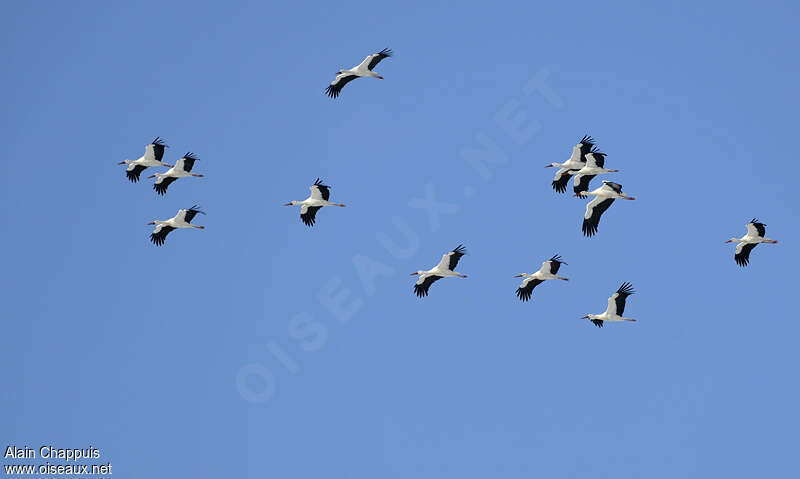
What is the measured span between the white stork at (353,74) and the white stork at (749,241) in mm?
15866

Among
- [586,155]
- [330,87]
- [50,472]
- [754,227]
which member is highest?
[330,87]

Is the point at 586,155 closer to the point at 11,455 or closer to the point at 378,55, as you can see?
the point at 378,55

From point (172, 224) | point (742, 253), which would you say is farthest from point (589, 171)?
point (172, 224)

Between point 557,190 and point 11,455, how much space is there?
2669cm

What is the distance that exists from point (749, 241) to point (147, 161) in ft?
81.4

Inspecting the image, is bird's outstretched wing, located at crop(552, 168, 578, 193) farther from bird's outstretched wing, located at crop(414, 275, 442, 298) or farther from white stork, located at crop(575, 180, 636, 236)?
bird's outstretched wing, located at crop(414, 275, 442, 298)

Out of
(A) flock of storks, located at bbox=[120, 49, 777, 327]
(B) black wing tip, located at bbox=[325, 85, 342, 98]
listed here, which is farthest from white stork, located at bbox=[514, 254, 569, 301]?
(B) black wing tip, located at bbox=[325, 85, 342, 98]

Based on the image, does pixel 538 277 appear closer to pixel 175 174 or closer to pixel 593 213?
pixel 593 213

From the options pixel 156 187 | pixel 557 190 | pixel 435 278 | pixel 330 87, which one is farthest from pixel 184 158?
pixel 557 190

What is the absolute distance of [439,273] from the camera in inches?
2501

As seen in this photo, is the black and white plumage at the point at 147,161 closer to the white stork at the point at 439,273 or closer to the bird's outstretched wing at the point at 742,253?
the white stork at the point at 439,273

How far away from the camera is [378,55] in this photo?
63062 mm

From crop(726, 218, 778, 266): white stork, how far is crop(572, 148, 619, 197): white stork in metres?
5.64

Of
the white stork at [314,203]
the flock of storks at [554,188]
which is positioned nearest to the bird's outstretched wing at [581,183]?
the flock of storks at [554,188]
